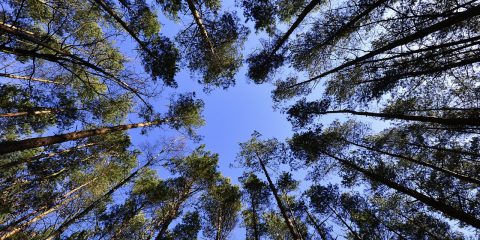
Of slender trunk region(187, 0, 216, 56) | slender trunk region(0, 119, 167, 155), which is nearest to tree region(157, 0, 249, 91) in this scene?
slender trunk region(187, 0, 216, 56)

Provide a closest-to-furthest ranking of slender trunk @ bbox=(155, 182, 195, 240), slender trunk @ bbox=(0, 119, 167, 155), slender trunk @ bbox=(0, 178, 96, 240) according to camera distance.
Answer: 1. slender trunk @ bbox=(0, 119, 167, 155)
2. slender trunk @ bbox=(0, 178, 96, 240)
3. slender trunk @ bbox=(155, 182, 195, 240)

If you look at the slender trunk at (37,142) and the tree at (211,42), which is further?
the tree at (211,42)

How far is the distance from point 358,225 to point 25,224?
1403 cm

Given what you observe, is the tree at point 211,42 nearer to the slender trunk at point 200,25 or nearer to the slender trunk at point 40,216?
the slender trunk at point 200,25

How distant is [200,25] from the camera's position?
34.8ft

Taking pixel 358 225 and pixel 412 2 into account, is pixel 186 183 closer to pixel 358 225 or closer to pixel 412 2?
pixel 358 225

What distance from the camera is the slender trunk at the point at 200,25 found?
9.84 meters

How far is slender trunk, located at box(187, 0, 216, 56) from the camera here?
32.3 ft

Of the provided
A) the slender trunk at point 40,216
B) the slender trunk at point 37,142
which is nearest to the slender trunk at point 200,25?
the slender trunk at point 37,142

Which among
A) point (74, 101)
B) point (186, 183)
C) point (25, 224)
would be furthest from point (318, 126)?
point (25, 224)

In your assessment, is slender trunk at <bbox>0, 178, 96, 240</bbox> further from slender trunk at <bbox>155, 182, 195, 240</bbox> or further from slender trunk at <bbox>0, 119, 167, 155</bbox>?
slender trunk at <bbox>0, 119, 167, 155</bbox>

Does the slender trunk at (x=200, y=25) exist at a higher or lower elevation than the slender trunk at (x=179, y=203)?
higher

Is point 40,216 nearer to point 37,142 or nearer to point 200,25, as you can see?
point 37,142

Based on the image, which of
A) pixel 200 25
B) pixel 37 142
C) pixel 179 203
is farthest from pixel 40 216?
pixel 200 25
